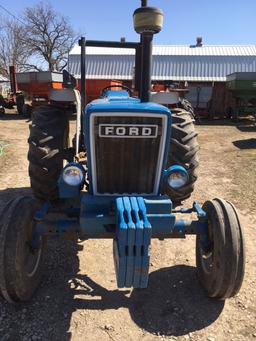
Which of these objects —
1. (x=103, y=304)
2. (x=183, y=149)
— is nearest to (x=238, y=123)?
(x=183, y=149)

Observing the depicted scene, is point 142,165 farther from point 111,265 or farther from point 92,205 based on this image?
point 111,265

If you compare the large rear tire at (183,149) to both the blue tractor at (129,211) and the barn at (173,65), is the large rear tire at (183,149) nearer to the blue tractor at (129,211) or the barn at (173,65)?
the blue tractor at (129,211)

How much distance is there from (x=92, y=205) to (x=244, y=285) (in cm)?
158

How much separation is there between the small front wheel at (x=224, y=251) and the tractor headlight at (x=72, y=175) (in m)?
1.15

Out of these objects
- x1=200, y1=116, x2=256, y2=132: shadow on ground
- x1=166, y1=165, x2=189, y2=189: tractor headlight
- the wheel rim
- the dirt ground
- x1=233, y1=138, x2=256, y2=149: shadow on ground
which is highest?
x1=166, y1=165, x2=189, y2=189: tractor headlight

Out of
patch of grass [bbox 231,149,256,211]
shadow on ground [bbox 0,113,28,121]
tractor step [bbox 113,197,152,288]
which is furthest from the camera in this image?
shadow on ground [bbox 0,113,28,121]

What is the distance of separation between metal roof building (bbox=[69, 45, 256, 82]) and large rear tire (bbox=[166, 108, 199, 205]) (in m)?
18.0

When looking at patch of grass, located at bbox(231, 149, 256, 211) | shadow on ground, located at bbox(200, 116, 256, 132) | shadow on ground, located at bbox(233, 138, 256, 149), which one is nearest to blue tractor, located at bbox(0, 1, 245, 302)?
patch of grass, located at bbox(231, 149, 256, 211)

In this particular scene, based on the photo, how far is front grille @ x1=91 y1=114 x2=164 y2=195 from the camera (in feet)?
9.86

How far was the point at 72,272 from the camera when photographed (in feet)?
12.1

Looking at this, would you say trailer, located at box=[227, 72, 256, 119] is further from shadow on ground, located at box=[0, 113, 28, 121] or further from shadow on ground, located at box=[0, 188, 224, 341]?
shadow on ground, located at box=[0, 188, 224, 341]

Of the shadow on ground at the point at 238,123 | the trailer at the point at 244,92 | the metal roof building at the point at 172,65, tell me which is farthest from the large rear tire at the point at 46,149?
the metal roof building at the point at 172,65

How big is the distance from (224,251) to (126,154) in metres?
1.08

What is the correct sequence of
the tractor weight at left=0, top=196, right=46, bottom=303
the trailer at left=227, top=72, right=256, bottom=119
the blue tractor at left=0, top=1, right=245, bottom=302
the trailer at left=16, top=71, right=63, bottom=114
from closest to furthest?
the blue tractor at left=0, top=1, right=245, bottom=302
the tractor weight at left=0, top=196, right=46, bottom=303
the trailer at left=16, top=71, right=63, bottom=114
the trailer at left=227, top=72, right=256, bottom=119
